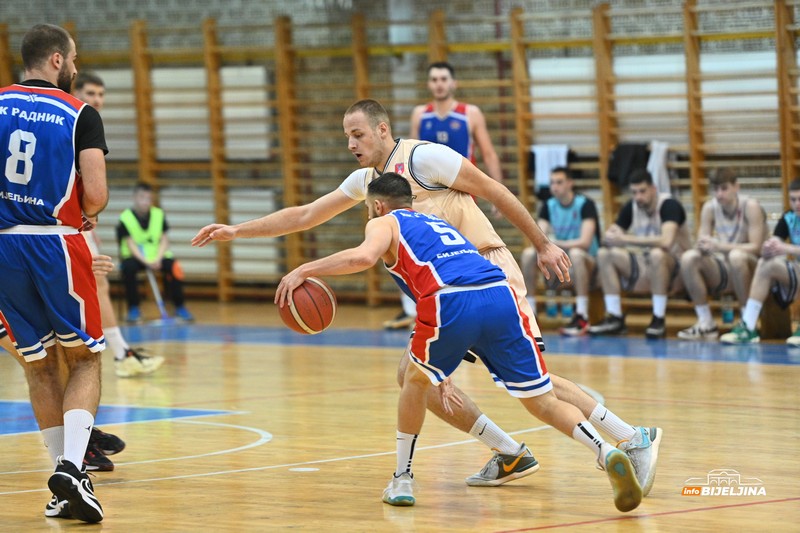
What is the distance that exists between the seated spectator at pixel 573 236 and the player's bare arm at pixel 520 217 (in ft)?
18.4

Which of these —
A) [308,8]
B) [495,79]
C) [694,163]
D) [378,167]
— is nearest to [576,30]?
[495,79]

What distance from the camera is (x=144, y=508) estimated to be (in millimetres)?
5000

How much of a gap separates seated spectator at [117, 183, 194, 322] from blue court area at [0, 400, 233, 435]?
501 cm

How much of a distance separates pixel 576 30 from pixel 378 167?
25.6ft

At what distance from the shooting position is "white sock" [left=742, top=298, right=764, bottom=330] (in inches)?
387

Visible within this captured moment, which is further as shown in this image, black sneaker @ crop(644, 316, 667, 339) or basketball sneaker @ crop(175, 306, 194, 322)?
basketball sneaker @ crop(175, 306, 194, 322)

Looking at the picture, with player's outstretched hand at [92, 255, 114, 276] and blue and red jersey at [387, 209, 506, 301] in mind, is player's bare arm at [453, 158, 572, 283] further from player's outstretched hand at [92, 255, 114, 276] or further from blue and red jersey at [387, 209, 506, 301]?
player's outstretched hand at [92, 255, 114, 276]

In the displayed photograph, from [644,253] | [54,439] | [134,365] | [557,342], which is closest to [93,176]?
[54,439]

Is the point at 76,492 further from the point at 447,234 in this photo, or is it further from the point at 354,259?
the point at 447,234

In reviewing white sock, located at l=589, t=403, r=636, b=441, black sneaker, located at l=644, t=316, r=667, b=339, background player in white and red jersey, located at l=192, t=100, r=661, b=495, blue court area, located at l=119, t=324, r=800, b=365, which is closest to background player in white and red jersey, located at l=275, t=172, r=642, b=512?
white sock, located at l=589, t=403, r=636, b=441

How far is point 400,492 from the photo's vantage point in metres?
4.94

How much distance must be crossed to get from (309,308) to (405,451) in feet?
2.20

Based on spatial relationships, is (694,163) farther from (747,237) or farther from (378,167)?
(378,167)

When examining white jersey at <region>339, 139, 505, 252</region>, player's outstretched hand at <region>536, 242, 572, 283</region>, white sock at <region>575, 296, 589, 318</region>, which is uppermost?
white jersey at <region>339, 139, 505, 252</region>
